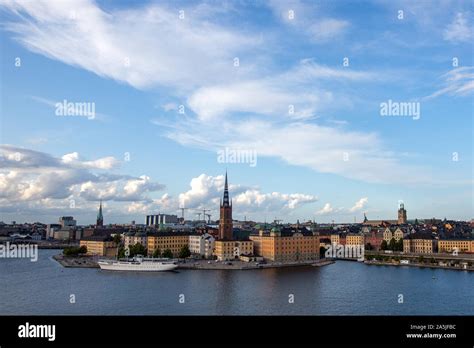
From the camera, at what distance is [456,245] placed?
34875 mm

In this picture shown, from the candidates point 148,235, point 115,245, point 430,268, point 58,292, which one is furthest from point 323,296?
point 115,245

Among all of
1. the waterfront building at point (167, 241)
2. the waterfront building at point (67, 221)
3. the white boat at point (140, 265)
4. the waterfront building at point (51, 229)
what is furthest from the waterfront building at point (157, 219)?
the white boat at point (140, 265)

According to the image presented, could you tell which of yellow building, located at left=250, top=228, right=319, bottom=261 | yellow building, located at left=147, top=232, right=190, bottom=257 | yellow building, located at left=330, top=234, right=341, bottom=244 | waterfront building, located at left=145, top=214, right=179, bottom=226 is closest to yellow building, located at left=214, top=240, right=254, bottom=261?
yellow building, located at left=250, top=228, right=319, bottom=261

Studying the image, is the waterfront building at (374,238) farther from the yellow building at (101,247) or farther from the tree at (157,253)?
the yellow building at (101,247)

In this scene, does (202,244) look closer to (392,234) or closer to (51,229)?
(392,234)

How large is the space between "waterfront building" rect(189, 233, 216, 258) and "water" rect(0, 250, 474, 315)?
26.2ft

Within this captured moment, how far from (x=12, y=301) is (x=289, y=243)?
1953 centimetres

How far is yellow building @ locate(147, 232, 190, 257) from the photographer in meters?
31.9

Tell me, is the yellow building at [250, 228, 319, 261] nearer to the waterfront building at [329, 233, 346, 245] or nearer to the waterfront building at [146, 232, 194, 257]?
the waterfront building at [146, 232, 194, 257]

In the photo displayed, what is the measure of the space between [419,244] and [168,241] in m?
18.8

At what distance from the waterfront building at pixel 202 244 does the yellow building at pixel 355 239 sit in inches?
572

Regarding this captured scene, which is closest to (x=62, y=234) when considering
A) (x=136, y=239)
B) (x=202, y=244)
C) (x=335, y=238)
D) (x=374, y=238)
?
(x=136, y=239)
